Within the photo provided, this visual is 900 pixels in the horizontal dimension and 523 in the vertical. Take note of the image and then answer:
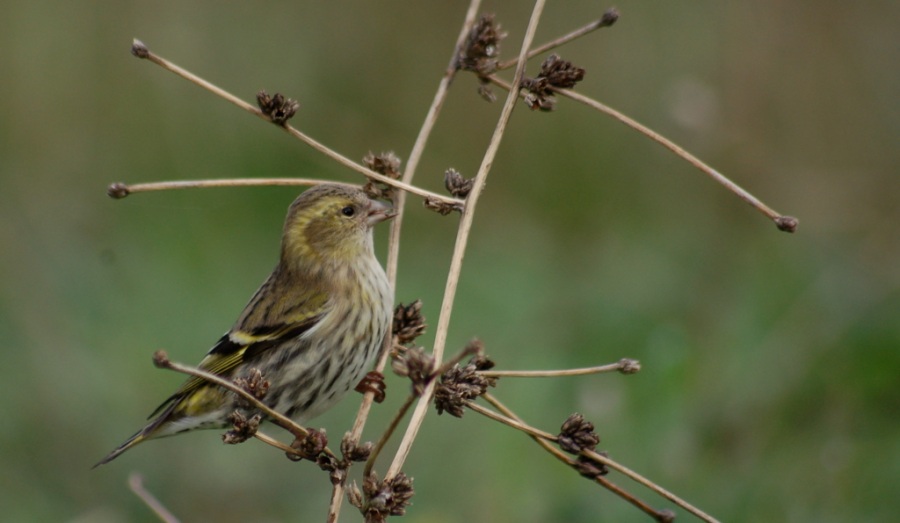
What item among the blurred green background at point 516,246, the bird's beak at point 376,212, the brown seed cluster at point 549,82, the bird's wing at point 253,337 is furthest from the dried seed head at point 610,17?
the blurred green background at point 516,246

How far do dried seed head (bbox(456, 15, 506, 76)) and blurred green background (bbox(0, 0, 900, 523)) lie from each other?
6.39 feet

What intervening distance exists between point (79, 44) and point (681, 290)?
15.9 feet

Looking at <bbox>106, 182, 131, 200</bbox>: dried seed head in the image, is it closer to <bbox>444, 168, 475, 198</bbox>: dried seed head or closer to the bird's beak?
<bbox>444, 168, 475, 198</bbox>: dried seed head

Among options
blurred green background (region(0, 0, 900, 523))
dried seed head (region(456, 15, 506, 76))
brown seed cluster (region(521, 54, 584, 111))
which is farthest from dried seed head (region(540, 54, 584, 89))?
blurred green background (region(0, 0, 900, 523))

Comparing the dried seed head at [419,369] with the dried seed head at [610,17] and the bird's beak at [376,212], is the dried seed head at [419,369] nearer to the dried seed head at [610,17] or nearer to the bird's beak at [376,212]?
the dried seed head at [610,17]

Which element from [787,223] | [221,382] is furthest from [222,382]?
[787,223]

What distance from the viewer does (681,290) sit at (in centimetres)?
725

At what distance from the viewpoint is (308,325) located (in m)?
5.01

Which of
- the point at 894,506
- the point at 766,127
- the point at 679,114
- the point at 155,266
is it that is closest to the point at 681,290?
the point at 679,114

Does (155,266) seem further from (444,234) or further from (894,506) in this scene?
(894,506)

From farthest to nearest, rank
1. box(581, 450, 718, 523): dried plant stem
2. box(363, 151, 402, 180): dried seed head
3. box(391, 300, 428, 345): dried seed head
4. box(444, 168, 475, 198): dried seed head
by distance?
1. box(391, 300, 428, 345): dried seed head
2. box(363, 151, 402, 180): dried seed head
3. box(444, 168, 475, 198): dried seed head
4. box(581, 450, 718, 523): dried plant stem

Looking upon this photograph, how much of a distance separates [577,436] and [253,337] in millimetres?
1976

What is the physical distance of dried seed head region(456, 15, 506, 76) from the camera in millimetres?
3871

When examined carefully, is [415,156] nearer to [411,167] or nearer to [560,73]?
[411,167]
